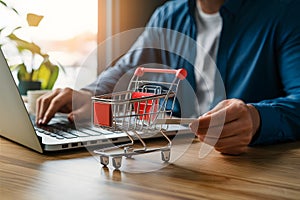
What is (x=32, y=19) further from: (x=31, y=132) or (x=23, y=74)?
(x=31, y=132)

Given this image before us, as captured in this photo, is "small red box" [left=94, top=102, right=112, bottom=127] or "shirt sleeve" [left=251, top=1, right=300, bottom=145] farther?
"shirt sleeve" [left=251, top=1, right=300, bottom=145]

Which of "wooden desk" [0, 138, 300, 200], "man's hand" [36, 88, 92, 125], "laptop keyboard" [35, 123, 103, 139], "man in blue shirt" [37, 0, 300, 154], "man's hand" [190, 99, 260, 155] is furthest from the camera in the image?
"man in blue shirt" [37, 0, 300, 154]

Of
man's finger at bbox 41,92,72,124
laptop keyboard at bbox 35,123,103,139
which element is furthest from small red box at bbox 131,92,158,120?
man's finger at bbox 41,92,72,124

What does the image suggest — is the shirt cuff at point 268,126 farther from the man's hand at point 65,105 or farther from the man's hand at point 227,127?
the man's hand at point 65,105

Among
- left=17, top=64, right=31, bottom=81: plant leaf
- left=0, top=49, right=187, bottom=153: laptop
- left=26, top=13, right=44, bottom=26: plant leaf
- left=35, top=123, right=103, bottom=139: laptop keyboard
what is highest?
left=26, top=13, right=44, bottom=26: plant leaf

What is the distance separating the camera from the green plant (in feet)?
7.34

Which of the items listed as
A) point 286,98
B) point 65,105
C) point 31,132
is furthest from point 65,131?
point 286,98

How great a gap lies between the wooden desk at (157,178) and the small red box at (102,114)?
9cm

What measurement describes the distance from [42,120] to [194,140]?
1.36 feet

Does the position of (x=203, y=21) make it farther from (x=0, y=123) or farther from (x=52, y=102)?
(x=0, y=123)

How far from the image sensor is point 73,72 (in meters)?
2.58

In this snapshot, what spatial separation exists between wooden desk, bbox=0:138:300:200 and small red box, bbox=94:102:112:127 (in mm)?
90

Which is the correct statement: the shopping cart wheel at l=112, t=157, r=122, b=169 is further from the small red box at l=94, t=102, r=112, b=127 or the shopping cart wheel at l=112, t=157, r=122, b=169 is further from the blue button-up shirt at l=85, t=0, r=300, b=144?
the blue button-up shirt at l=85, t=0, r=300, b=144

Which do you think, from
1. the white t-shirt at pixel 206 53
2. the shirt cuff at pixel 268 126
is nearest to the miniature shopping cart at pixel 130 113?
the shirt cuff at pixel 268 126
